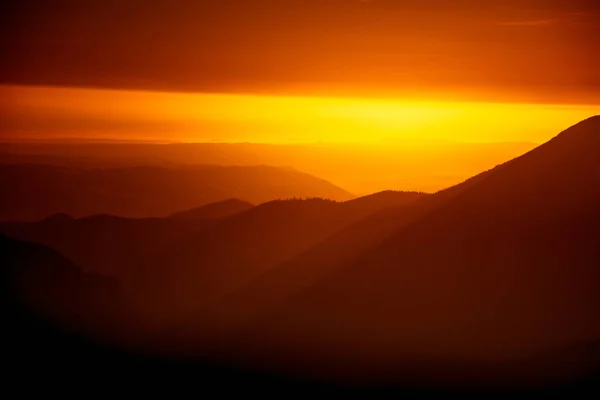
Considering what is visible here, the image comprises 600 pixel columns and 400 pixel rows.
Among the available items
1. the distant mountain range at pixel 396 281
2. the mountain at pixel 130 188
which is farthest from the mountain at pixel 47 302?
the mountain at pixel 130 188

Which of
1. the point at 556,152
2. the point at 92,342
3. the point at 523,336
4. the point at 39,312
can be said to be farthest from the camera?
the point at 556,152

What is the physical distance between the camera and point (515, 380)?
146 ft

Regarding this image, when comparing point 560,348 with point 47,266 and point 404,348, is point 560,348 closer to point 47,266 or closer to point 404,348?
point 404,348

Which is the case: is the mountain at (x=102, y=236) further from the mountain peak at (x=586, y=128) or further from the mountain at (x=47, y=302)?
the mountain peak at (x=586, y=128)

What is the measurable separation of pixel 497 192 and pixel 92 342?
117 feet

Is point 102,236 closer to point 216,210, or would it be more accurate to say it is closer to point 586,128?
Result: point 216,210

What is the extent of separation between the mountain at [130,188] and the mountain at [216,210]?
7.68 ft

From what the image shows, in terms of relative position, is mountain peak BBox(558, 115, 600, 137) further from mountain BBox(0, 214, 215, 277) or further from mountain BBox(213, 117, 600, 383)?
mountain BBox(0, 214, 215, 277)

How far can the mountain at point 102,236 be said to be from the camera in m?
73.5

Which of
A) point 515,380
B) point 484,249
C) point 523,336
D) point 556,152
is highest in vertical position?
point 556,152

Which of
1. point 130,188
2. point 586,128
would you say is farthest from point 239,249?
point 586,128

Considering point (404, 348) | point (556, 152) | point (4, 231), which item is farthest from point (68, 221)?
point (556, 152)

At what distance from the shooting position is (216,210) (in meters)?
91.1

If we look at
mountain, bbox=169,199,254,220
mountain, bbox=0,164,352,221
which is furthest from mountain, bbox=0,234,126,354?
mountain, bbox=169,199,254,220
